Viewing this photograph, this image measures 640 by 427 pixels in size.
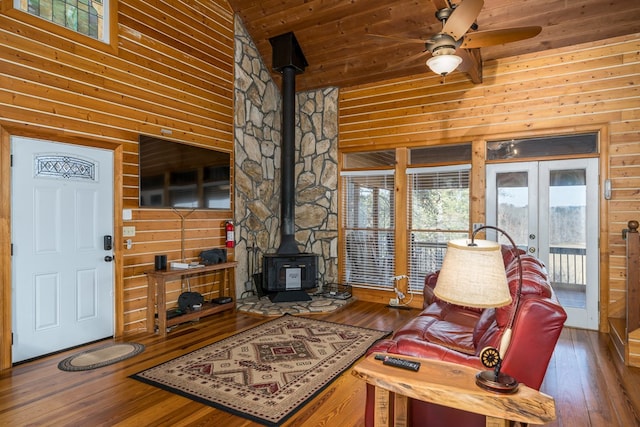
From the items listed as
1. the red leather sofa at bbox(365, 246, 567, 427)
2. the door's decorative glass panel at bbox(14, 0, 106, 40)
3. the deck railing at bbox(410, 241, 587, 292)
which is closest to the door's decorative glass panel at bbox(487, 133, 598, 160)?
the deck railing at bbox(410, 241, 587, 292)

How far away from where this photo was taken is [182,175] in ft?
16.0

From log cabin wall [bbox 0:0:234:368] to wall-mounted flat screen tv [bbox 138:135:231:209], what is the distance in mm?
128

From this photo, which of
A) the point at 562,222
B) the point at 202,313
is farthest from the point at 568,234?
the point at 202,313

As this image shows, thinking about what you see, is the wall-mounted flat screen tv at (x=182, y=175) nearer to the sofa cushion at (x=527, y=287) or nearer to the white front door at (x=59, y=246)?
the white front door at (x=59, y=246)

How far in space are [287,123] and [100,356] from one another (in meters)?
3.94

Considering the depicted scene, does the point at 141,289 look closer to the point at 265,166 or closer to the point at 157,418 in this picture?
the point at 157,418

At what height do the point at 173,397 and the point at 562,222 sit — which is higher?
the point at 562,222

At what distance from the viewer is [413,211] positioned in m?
5.88

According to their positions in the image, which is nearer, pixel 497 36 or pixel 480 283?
pixel 480 283

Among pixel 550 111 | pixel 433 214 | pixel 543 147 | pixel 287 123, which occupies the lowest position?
pixel 433 214

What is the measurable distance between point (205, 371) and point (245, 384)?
470 mm

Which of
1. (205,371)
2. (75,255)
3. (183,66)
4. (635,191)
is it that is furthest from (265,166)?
(635,191)

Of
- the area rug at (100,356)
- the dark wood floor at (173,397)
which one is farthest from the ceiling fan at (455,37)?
the area rug at (100,356)

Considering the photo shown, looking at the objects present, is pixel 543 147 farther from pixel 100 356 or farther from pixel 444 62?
pixel 100 356
